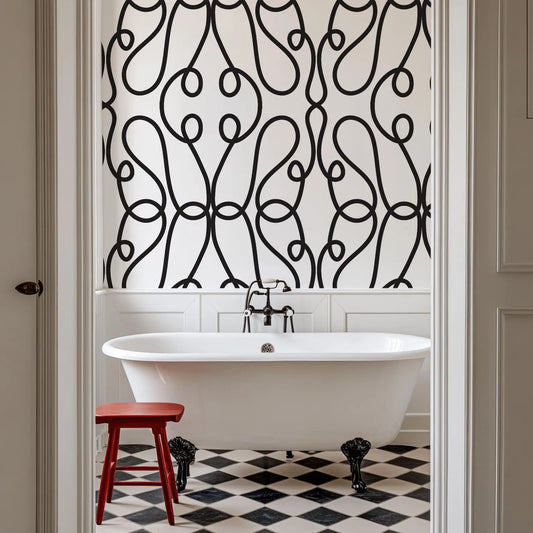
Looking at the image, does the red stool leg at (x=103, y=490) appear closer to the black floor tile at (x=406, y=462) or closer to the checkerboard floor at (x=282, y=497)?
the checkerboard floor at (x=282, y=497)

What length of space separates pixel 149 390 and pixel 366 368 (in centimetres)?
109

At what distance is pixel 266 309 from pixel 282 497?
122 cm
